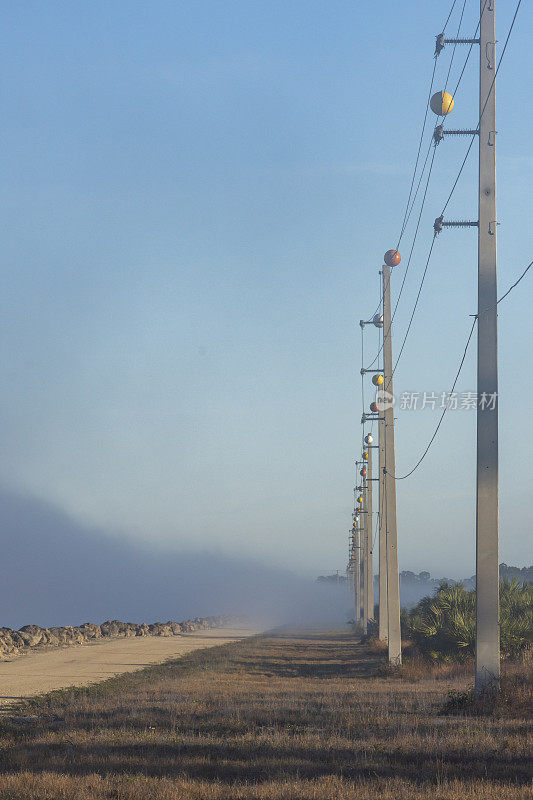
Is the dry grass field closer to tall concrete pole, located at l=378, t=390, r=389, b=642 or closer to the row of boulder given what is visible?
tall concrete pole, located at l=378, t=390, r=389, b=642

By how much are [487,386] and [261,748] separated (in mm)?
8775

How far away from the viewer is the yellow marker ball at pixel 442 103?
18719 mm

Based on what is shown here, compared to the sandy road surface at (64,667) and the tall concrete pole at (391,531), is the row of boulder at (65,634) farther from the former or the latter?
the tall concrete pole at (391,531)

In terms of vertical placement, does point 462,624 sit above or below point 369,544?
below

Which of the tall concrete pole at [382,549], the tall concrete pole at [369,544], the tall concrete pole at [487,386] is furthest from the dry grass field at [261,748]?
the tall concrete pole at [369,544]

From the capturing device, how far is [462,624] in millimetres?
30500

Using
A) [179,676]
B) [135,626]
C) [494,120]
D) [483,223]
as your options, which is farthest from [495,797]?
[135,626]

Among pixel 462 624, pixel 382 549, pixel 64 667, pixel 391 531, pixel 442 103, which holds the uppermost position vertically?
pixel 442 103

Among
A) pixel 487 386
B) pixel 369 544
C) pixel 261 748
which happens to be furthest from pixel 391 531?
pixel 369 544

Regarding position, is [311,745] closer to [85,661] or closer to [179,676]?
[179,676]

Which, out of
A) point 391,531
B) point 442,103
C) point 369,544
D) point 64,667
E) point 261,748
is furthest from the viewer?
point 369,544

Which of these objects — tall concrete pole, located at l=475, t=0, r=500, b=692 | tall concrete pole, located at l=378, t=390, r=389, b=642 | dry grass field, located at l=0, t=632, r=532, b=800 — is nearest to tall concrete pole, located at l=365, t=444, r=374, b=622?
tall concrete pole, located at l=378, t=390, r=389, b=642

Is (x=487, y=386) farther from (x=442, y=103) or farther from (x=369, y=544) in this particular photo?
(x=369, y=544)

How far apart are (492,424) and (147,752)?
937 cm
